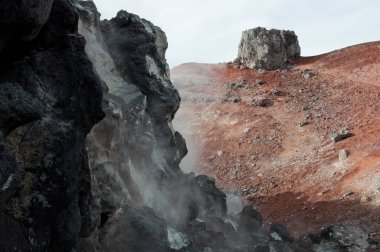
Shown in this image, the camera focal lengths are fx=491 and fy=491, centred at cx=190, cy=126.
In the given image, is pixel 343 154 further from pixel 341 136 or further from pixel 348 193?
pixel 348 193

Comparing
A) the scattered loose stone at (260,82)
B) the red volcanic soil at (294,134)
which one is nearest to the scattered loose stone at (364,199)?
the red volcanic soil at (294,134)

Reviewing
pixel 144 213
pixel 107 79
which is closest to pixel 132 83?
pixel 107 79

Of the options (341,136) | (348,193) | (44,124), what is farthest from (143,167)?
(341,136)

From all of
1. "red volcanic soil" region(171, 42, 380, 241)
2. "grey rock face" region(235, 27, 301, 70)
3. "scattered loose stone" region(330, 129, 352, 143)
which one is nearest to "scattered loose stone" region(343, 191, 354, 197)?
"red volcanic soil" region(171, 42, 380, 241)

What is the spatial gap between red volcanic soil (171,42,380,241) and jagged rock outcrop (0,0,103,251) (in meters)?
14.1

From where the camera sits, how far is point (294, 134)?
1396 inches

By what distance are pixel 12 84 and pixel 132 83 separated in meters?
10.3

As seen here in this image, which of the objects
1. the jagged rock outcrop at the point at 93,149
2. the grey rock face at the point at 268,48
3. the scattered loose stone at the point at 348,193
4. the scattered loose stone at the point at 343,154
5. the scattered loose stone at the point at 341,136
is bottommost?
the scattered loose stone at the point at 348,193

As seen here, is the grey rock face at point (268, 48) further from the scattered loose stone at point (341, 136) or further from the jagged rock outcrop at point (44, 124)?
the jagged rock outcrop at point (44, 124)

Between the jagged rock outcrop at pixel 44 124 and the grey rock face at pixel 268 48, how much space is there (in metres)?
39.1

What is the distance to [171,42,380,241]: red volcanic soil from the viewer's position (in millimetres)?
25000

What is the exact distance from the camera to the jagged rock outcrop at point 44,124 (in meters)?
8.89

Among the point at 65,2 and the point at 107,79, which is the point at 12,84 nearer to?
the point at 65,2

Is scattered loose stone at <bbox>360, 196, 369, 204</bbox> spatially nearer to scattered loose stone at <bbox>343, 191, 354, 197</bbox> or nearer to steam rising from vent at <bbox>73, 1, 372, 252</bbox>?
scattered loose stone at <bbox>343, 191, 354, 197</bbox>
